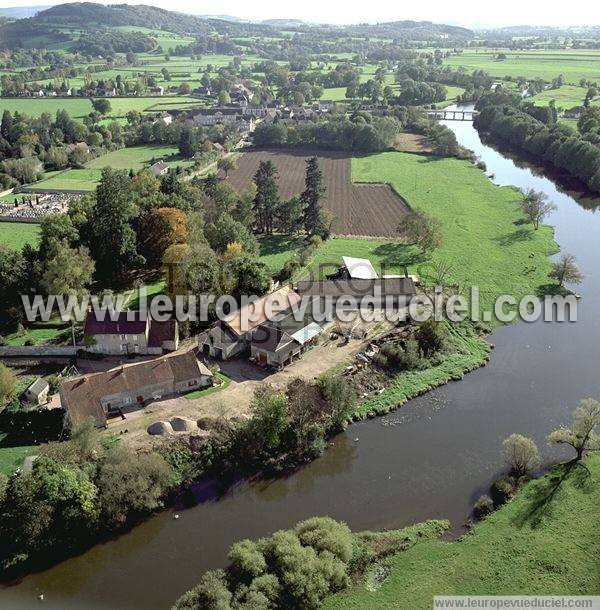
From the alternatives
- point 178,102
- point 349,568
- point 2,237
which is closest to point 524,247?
point 349,568

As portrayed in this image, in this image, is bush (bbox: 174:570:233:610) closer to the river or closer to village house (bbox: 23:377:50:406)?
the river

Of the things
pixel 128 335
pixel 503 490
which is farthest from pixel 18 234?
pixel 503 490

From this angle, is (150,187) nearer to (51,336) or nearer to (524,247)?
(51,336)

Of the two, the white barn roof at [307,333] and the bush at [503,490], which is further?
the white barn roof at [307,333]

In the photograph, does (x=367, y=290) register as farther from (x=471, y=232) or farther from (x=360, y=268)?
(x=471, y=232)

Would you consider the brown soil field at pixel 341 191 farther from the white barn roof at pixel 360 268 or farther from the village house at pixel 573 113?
the village house at pixel 573 113

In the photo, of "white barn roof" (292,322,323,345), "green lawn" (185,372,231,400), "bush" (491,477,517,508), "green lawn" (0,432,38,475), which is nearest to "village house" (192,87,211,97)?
"white barn roof" (292,322,323,345)

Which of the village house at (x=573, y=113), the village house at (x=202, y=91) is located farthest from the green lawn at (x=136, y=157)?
the village house at (x=573, y=113)
